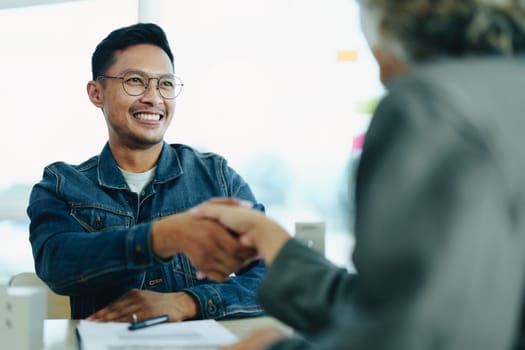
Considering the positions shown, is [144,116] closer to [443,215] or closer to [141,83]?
[141,83]

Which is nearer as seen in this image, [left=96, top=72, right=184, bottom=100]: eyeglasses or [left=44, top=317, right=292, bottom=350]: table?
[left=44, top=317, right=292, bottom=350]: table

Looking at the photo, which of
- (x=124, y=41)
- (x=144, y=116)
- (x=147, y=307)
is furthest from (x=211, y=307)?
(x=124, y=41)

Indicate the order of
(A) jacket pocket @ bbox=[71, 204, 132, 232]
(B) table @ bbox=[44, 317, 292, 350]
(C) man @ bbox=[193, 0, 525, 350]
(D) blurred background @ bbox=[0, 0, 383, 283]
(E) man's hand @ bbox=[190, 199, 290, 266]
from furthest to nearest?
(D) blurred background @ bbox=[0, 0, 383, 283]
(A) jacket pocket @ bbox=[71, 204, 132, 232]
(B) table @ bbox=[44, 317, 292, 350]
(E) man's hand @ bbox=[190, 199, 290, 266]
(C) man @ bbox=[193, 0, 525, 350]

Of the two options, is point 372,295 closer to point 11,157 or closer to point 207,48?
point 207,48

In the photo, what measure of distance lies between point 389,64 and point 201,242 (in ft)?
2.72

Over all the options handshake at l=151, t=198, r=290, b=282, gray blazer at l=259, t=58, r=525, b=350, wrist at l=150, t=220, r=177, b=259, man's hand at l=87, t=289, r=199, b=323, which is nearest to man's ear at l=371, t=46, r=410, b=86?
gray blazer at l=259, t=58, r=525, b=350

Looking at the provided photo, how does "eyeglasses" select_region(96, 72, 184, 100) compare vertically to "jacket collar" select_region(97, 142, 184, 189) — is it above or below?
above

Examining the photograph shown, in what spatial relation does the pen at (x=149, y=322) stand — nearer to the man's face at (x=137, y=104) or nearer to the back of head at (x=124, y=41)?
the man's face at (x=137, y=104)

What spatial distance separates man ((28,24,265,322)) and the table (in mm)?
48

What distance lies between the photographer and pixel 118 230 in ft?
5.48

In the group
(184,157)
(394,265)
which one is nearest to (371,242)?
(394,265)

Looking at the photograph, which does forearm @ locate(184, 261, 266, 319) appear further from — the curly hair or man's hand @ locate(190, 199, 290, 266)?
the curly hair

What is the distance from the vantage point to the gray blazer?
54 cm

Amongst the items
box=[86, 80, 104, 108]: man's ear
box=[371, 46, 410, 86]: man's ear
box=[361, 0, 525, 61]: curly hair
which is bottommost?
A: box=[86, 80, 104, 108]: man's ear
